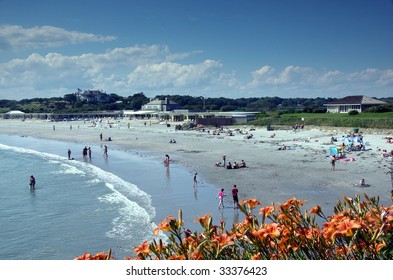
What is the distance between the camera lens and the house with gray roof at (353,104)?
1898 inches

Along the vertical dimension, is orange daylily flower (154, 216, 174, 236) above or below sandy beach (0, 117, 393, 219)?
above

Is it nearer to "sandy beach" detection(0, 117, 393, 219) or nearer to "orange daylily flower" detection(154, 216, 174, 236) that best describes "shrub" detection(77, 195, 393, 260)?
"orange daylily flower" detection(154, 216, 174, 236)

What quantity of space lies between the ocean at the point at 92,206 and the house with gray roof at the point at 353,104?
1156 inches

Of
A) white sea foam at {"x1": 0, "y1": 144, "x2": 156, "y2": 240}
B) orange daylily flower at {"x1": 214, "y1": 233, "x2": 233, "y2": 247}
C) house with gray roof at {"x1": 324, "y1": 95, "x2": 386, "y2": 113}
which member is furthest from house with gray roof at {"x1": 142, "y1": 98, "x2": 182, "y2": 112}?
orange daylily flower at {"x1": 214, "y1": 233, "x2": 233, "y2": 247}

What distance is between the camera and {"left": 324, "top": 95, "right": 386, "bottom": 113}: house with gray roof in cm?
4822

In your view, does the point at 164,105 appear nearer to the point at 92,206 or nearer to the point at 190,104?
the point at 190,104

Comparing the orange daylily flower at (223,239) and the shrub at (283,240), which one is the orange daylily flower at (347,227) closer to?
the shrub at (283,240)

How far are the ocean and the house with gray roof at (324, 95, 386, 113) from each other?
96.3 ft

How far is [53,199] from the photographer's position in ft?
57.9

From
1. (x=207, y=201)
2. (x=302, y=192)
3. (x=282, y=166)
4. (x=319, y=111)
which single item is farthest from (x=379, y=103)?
(x=207, y=201)

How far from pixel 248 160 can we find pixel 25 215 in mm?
16206

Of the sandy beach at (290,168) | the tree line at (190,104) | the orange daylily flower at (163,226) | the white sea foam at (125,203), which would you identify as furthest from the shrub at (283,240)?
the tree line at (190,104)

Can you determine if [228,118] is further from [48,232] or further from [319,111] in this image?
[48,232]

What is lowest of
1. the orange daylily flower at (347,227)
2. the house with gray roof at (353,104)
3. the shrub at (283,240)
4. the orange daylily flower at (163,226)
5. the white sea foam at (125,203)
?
the white sea foam at (125,203)
